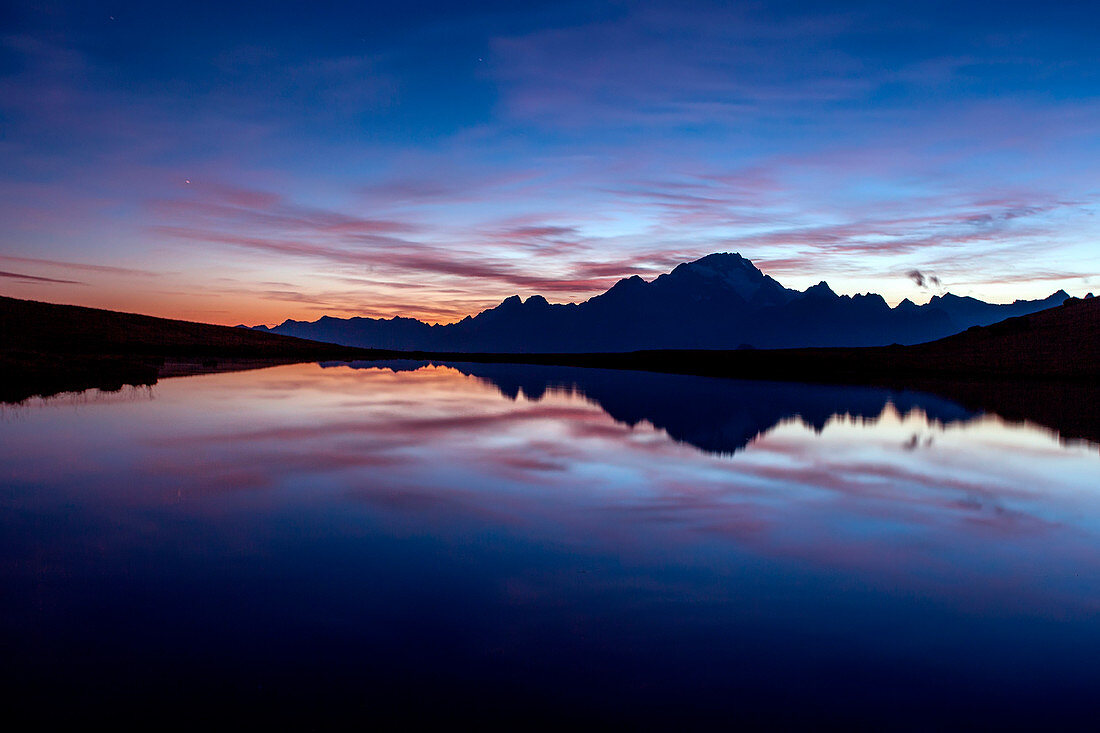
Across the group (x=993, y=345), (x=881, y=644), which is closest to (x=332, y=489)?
(x=881, y=644)

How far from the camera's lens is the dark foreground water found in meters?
6.99

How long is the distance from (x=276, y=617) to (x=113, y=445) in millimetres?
17306

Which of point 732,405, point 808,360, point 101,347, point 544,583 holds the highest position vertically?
point 808,360

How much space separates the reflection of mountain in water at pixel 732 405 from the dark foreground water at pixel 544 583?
6212mm

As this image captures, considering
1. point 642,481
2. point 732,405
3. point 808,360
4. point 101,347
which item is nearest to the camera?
point 642,481

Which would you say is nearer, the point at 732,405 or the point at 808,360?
the point at 732,405

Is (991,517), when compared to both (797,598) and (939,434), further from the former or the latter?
(939,434)

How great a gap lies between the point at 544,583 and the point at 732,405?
3263cm

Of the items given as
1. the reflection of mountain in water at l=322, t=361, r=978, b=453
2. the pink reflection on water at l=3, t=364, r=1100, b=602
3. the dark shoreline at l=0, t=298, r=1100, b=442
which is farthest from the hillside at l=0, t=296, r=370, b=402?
the reflection of mountain in water at l=322, t=361, r=978, b=453

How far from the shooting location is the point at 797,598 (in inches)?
391

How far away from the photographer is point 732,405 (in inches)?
1603

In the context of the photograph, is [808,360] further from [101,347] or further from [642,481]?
[101,347]

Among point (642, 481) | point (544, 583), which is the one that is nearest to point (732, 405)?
point (642, 481)

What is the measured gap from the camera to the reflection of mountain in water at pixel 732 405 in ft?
96.6
